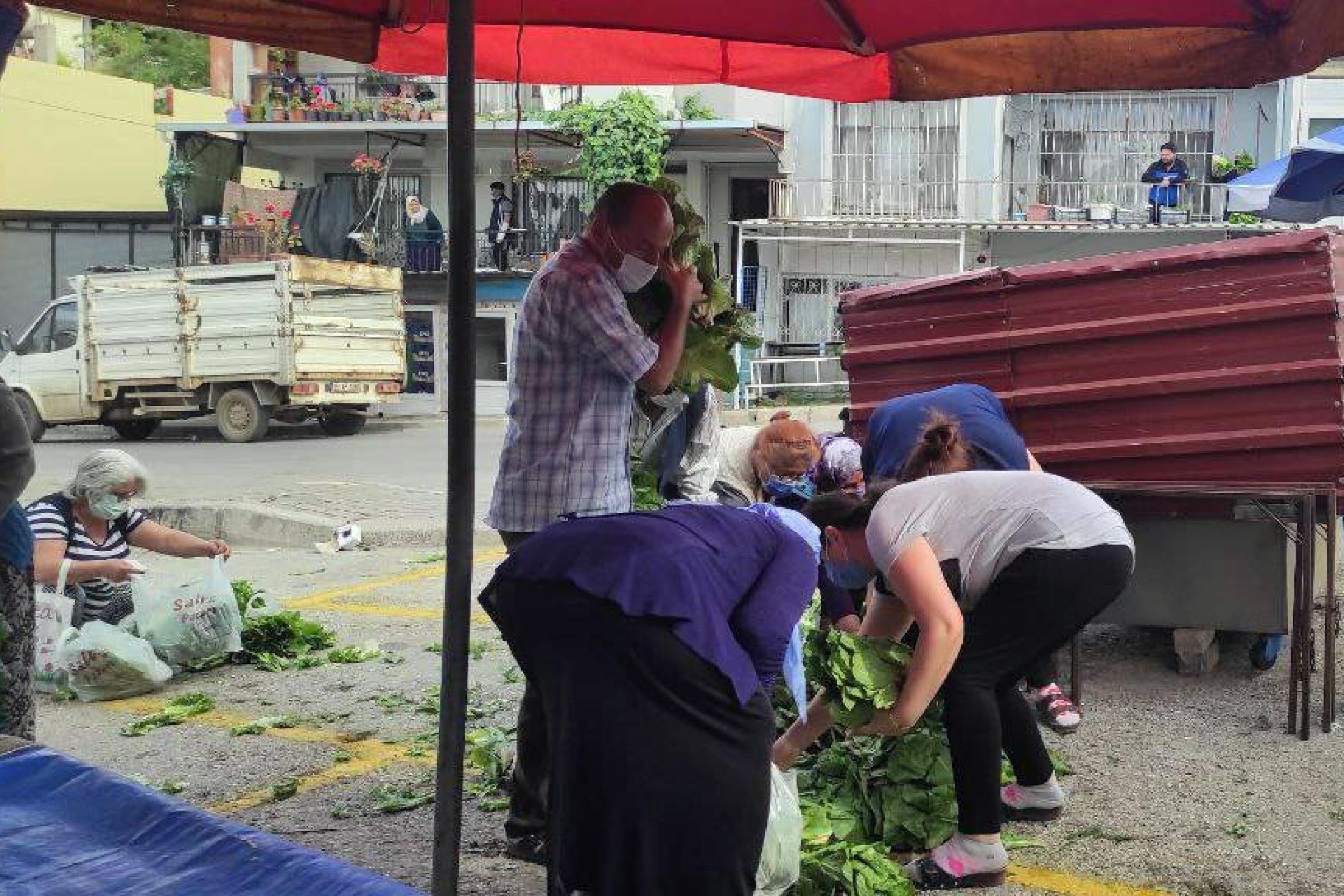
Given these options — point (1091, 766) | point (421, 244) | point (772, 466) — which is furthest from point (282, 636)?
point (421, 244)

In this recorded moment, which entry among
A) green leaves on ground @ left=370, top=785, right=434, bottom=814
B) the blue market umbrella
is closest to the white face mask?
green leaves on ground @ left=370, top=785, right=434, bottom=814

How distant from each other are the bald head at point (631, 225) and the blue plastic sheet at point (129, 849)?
73.8 inches

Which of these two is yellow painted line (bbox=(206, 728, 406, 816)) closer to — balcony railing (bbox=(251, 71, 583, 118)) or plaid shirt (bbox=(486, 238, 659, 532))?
plaid shirt (bbox=(486, 238, 659, 532))

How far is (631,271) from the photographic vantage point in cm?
393

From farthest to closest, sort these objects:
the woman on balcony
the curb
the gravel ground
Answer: the woman on balcony < the curb < the gravel ground

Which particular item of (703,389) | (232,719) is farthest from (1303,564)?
(232,719)

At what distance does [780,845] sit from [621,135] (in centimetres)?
2226

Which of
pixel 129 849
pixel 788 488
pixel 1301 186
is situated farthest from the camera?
pixel 1301 186

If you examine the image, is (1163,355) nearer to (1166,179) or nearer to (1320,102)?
(1166,179)

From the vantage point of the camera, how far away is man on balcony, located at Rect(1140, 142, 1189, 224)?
22.8 m

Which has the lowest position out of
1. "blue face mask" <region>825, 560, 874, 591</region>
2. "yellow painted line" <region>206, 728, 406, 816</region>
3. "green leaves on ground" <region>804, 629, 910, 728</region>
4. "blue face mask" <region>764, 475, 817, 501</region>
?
"yellow painted line" <region>206, 728, 406, 816</region>

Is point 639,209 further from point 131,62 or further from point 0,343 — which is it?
point 131,62

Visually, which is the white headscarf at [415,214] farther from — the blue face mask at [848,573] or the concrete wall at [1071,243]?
the blue face mask at [848,573]

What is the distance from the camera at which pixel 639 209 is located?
388cm
